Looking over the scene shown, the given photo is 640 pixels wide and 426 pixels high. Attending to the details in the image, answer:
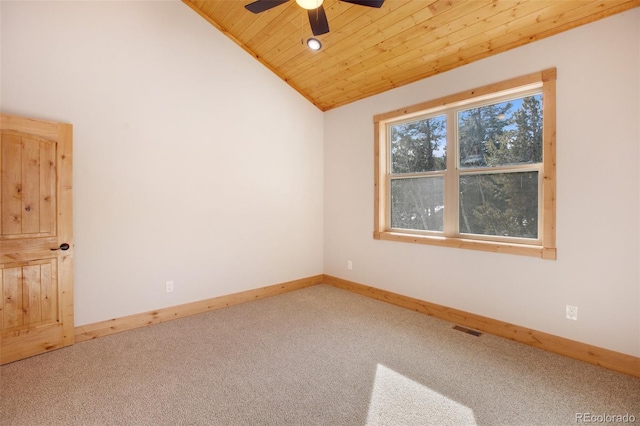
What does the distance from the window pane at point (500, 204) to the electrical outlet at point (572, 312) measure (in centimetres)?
65

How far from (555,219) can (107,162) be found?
13.9ft

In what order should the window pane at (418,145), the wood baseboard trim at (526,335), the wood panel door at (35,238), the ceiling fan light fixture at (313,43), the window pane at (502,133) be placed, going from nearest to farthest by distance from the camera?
1. the wood baseboard trim at (526,335)
2. the wood panel door at (35,238)
3. the window pane at (502,133)
4. the ceiling fan light fixture at (313,43)
5. the window pane at (418,145)

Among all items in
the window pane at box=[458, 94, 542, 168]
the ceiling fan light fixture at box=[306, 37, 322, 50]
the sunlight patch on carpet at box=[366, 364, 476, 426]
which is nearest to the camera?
the sunlight patch on carpet at box=[366, 364, 476, 426]

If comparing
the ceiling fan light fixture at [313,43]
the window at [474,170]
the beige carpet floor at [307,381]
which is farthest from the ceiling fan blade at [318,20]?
the beige carpet floor at [307,381]

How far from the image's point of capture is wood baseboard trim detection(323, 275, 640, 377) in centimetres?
223

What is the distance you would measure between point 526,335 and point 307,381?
2082 millimetres

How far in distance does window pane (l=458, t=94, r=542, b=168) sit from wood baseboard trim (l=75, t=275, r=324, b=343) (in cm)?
293

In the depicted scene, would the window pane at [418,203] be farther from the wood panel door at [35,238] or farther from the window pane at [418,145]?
A: the wood panel door at [35,238]

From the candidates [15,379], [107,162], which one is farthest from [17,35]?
[15,379]

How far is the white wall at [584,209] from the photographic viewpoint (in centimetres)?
222

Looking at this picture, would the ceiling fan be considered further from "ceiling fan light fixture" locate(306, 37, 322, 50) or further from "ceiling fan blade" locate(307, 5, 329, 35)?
"ceiling fan light fixture" locate(306, 37, 322, 50)

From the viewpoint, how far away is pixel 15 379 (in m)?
2.11

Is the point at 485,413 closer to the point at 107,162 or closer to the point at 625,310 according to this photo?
the point at 625,310

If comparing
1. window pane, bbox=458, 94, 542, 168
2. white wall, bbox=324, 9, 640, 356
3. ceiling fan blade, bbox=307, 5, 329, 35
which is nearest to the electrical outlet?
white wall, bbox=324, 9, 640, 356
